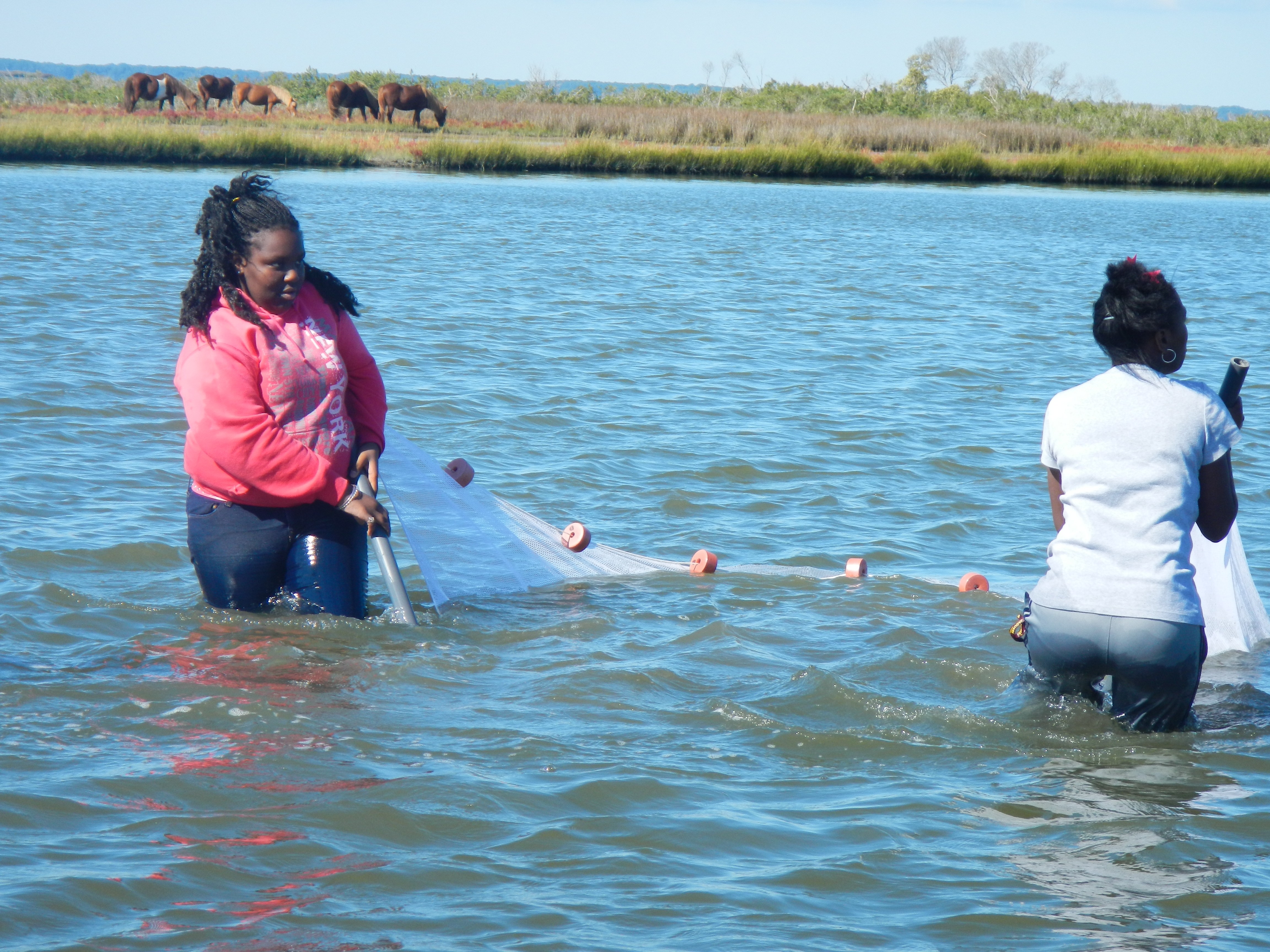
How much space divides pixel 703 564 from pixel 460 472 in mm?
1382

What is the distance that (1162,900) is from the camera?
342cm

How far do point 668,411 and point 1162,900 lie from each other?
7048mm

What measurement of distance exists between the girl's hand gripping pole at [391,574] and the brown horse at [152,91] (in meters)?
51.8

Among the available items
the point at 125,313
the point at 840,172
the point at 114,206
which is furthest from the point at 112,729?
the point at 840,172

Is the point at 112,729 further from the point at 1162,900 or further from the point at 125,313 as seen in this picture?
the point at 125,313

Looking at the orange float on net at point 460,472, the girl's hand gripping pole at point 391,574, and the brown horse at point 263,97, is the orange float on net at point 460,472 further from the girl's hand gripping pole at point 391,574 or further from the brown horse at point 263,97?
the brown horse at point 263,97

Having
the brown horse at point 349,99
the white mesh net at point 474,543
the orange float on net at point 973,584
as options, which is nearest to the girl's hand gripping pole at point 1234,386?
the orange float on net at point 973,584

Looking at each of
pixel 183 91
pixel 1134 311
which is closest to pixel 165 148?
pixel 183 91

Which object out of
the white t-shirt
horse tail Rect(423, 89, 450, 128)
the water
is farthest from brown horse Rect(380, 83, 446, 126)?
the white t-shirt

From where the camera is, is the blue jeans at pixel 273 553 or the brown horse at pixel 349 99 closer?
the blue jeans at pixel 273 553

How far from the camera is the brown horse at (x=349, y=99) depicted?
2083 inches

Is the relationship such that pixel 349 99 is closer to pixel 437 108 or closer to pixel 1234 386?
pixel 437 108

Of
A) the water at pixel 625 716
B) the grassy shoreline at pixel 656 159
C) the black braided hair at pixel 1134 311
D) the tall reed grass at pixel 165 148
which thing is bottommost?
the water at pixel 625 716

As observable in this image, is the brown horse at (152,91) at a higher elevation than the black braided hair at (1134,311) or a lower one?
higher
